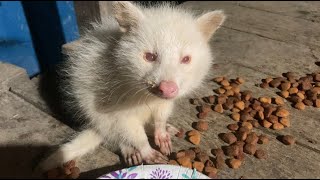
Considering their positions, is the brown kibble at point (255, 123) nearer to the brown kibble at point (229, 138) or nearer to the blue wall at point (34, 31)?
the brown kibble at point (229, 138)

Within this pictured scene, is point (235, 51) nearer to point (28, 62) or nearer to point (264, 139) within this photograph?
point (264, 139)

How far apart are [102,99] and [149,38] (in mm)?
545

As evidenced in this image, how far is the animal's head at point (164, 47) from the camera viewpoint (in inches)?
85.7

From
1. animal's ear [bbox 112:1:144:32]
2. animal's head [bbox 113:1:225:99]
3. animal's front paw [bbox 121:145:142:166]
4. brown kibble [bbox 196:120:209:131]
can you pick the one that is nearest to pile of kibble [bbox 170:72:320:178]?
brown kibble [bbox 196:120:209:131]

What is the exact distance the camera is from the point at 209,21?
253cm

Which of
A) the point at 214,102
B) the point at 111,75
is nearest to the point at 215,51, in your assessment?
the point at 214,102

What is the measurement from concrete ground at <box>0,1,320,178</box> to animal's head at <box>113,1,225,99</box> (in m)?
0.51

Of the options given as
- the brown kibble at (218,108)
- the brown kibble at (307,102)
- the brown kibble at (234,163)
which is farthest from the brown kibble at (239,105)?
the brown kibble at (234,163)

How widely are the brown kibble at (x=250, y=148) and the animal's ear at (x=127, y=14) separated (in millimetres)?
995

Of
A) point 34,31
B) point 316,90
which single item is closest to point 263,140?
point 316,90

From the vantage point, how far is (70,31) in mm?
6219

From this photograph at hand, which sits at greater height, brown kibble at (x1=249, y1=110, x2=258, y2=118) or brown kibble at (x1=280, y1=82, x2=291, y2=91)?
brown kibble at (x1=280, y1=82, x2=291, y2=91)

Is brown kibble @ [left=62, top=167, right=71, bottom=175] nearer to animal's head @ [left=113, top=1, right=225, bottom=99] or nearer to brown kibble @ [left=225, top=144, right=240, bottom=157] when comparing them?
animal's head @ [left=113, top=1, right=225, bottom=99]

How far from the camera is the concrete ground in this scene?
225 cm
